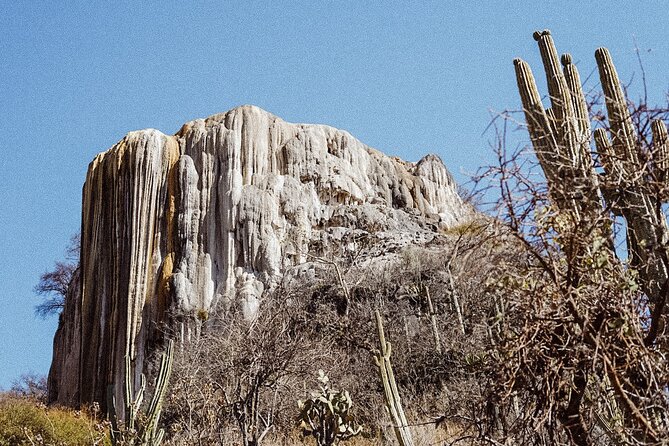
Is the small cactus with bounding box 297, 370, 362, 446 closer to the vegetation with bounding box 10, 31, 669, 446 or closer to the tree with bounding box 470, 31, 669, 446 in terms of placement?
the vegetation with bounding box 10, 31, 669, 446

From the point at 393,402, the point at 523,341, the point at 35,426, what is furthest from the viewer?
the point at 35,426

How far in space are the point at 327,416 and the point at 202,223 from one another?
14871 millimetres

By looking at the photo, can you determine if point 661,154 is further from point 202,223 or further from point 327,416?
point 202,223

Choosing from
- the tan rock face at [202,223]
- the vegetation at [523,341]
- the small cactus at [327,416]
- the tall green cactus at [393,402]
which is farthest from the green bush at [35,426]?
the tall green cactus at [393,402]

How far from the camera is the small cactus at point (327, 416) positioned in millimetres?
9328

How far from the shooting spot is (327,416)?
9.32 meters

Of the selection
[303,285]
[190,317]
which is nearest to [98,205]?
[190,317]

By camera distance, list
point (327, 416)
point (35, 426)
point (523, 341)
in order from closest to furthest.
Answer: point (523, 341) < point (327, 416) < point (35, 426)

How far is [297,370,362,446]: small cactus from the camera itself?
933cm

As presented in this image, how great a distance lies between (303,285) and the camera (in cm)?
2175

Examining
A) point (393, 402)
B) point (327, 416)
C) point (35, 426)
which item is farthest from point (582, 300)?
point (35, 426)

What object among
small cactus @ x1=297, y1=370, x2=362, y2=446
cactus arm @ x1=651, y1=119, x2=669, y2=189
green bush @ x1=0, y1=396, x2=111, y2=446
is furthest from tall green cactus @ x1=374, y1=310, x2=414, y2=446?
green bush @ x1=0, y1=396, x2=111, y2=446

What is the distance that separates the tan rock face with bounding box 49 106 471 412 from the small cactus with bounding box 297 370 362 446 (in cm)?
1149

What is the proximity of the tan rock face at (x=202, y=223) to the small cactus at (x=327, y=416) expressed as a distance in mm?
11488
